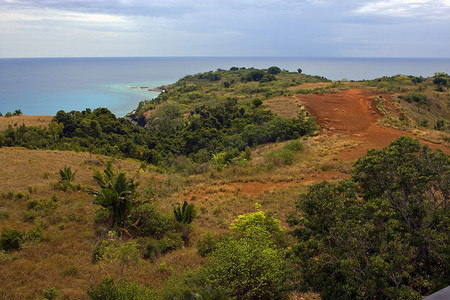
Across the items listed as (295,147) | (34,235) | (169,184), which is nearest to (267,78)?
(295,147)

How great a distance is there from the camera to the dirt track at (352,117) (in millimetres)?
23392

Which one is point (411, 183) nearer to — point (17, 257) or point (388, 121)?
point (17, 257)

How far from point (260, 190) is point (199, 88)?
6606cm

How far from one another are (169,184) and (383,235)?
13860 mm

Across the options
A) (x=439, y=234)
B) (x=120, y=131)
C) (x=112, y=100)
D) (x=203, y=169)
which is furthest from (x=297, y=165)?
(x=112, y=100)

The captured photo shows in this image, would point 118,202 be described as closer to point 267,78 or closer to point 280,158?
point 280,158

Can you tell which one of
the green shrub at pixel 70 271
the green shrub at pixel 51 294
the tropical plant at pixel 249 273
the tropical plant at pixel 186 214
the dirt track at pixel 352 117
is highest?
the dirt track at pixel 352 117

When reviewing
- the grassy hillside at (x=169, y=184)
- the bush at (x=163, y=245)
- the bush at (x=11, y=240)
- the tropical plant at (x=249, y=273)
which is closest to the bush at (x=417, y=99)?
the grassy hillside at (x=169, y=184)

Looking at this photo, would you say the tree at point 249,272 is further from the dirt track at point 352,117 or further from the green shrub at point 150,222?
the dirt track at point 352,117

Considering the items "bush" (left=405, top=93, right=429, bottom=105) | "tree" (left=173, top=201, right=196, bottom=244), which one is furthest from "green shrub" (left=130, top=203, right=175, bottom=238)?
"bush" (left=405, top=93, right=429, bottom=105)

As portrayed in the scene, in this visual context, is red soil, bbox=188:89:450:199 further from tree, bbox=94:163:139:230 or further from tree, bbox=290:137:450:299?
tree, bbox=290:137:450:299

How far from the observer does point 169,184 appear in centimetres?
1848

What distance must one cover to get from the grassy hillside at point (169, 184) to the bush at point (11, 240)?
246 mm

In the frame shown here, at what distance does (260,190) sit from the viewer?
55.3ft
